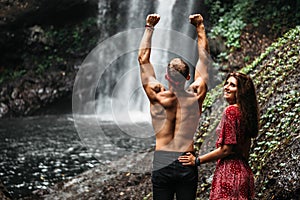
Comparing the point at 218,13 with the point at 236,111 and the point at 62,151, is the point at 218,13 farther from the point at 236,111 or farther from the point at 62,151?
the point at 236,111

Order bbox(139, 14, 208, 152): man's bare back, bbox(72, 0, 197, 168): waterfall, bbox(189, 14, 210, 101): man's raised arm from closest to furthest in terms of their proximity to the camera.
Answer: bbox(139, 14, 208, 152): man's bare back < bbox(189, 14, 210, 101): man's raised arm < bbox(72, 0, 197, 168): waterfall

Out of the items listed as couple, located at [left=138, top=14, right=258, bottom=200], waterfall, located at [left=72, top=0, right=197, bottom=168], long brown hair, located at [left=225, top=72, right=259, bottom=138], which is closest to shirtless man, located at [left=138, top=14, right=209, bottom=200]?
couple, located at [left=138, top=14, right=258, bottom=200]

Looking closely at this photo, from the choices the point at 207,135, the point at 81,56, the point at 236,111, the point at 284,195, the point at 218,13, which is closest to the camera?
the point at 236,111

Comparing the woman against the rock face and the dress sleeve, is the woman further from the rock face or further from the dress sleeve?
the rock face

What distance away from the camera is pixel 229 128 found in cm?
405

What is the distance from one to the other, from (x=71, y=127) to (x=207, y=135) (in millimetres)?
7232

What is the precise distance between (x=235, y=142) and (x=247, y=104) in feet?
1.24

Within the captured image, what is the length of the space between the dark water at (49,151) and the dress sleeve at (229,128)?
5.66m

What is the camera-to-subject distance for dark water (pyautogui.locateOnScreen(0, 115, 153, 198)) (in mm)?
9398

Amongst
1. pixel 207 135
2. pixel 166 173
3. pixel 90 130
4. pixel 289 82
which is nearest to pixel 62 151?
pixel 90 130

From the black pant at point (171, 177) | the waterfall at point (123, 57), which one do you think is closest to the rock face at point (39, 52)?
the waterfall at point (123, 57)

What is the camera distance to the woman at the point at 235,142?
4074 mm

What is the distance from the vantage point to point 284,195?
4742 millimetres

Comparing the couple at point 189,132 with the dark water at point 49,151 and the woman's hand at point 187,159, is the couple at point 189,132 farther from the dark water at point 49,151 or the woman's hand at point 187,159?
the dark water at point 49,151
